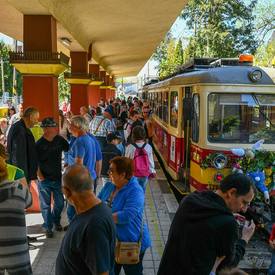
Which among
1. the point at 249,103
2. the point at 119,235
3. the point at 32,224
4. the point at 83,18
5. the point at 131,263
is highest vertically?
the point at 83,18

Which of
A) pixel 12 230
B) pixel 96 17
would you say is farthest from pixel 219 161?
pixel 96 17

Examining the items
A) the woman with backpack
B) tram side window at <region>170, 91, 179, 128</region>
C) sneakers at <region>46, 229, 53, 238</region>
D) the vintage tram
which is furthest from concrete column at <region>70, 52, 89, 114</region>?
sneakers at <region>46, 229, 53, 238</region>

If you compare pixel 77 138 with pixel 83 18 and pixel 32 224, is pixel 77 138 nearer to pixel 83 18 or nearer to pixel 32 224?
pixel 32 224

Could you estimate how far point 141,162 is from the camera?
23.7 ft

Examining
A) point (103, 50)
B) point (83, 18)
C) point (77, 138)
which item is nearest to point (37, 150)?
point (77, 138)

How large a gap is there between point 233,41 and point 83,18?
1652cm

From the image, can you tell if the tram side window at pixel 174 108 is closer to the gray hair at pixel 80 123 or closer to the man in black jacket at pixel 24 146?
the gray hair at pixel 80 123

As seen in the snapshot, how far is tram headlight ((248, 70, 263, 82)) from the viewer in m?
7.39

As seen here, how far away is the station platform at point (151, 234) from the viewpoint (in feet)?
18.6

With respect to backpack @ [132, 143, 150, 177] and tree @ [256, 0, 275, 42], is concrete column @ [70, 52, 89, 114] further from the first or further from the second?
tree @ [256, 0, 275, 42]

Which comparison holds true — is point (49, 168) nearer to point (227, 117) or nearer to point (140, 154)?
point (140, 154)

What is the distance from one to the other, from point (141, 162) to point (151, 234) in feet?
3.70

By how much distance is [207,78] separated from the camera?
24.7 feet

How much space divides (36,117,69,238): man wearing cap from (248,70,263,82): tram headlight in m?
3.18
